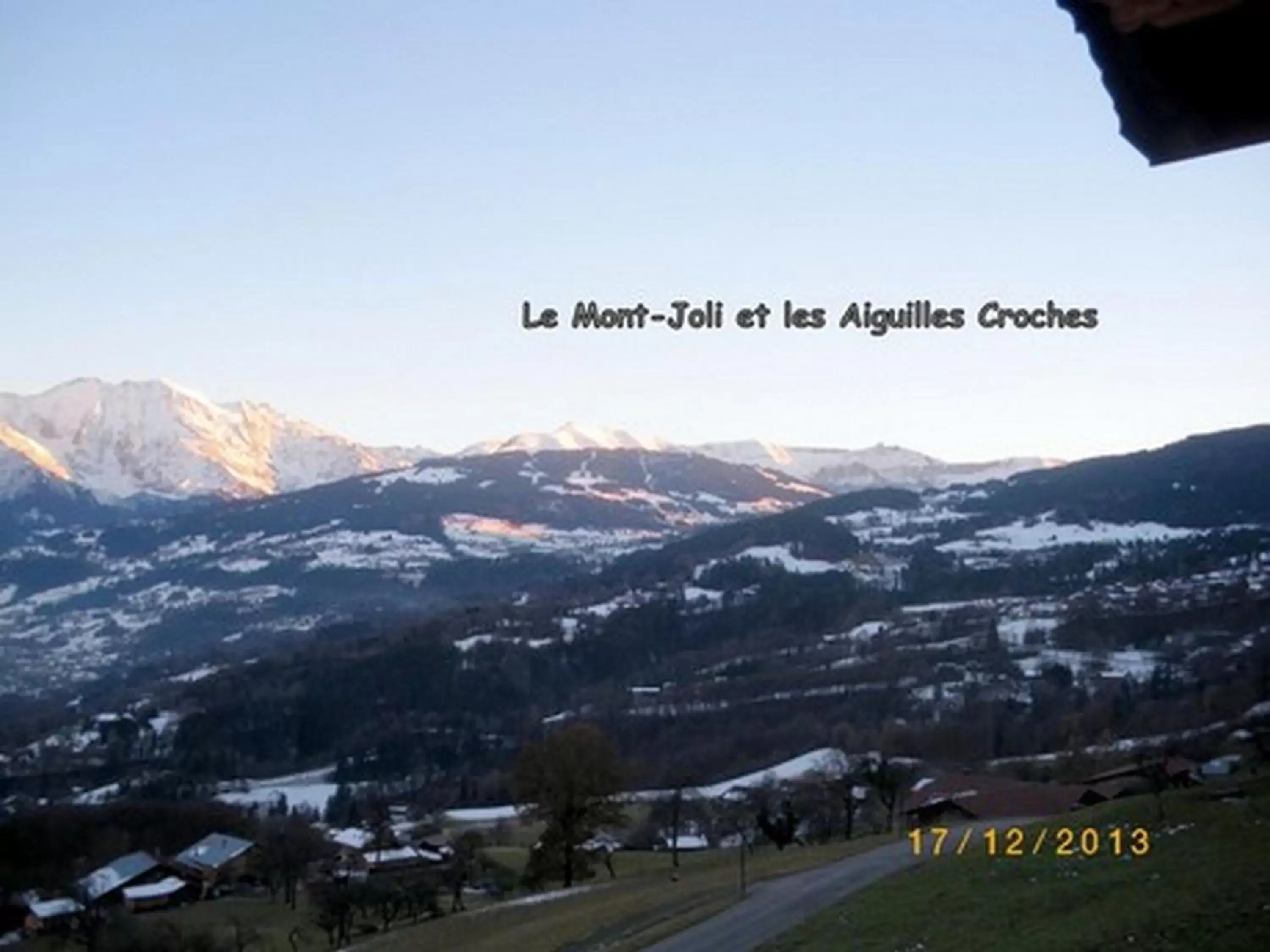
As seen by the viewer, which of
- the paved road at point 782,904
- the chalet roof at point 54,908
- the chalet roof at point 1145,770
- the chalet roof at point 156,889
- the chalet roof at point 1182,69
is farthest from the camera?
the chalet roof at point 156,889

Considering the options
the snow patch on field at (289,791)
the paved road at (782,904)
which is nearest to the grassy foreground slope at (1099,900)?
the paved road at (782,904)

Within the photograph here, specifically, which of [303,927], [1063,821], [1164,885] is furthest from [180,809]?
[1164,885]

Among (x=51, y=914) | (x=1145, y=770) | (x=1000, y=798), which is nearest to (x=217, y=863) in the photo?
(x=51, y=914)

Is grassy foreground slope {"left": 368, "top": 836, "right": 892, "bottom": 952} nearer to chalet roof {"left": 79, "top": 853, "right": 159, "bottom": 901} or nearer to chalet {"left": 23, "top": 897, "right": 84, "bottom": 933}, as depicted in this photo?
chalet {"left": 23, "top": 897, "right": 84, "bottom": 933}

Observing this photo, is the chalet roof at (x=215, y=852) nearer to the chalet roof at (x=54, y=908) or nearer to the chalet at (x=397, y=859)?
the chalet roof at (x=54, y=908)

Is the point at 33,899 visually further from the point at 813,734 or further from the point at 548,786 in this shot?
the point at 813,734

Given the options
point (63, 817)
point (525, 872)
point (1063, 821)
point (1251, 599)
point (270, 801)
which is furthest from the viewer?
point (1251, 599)

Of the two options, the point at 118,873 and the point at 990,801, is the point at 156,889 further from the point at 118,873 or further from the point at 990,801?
the point at 990,801
